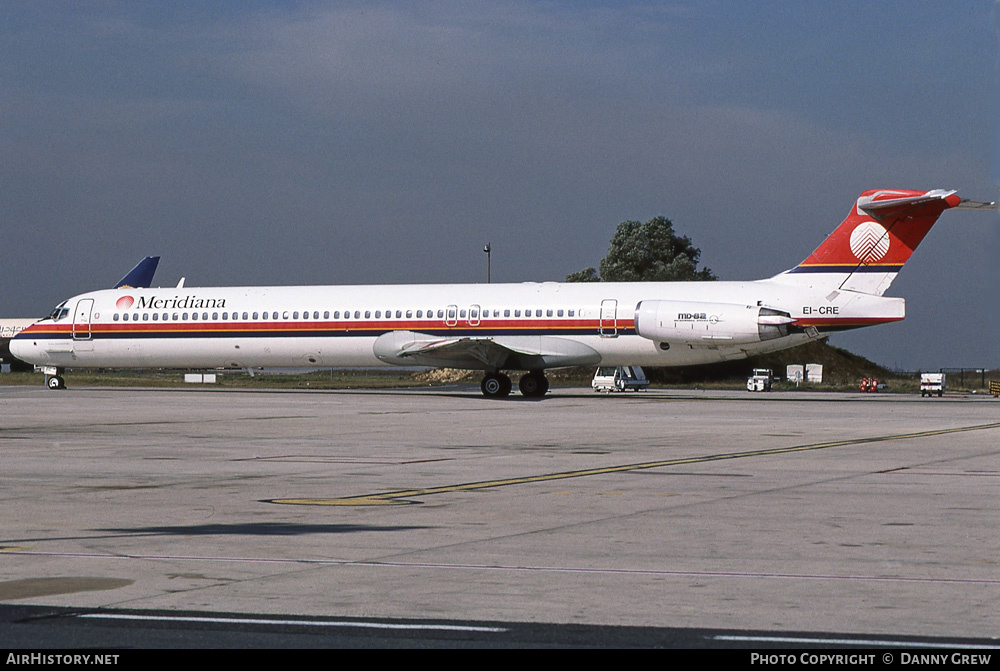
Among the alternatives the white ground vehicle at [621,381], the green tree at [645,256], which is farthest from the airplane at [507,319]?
the green tree at [645,256]

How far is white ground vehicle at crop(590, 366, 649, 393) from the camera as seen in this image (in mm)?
53594

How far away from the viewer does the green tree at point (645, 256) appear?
8644 centimetres

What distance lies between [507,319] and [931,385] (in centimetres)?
2271

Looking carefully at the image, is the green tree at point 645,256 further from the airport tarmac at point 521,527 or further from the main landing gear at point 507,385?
the airport tarmac at point 521,527

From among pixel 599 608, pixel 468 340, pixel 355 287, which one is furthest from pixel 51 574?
pixel 355 287

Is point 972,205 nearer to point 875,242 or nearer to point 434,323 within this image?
point 875,242

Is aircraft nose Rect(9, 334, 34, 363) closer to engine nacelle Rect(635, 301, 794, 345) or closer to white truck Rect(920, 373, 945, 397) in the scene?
engine nacelle Rect(635, 301, 794, 345)

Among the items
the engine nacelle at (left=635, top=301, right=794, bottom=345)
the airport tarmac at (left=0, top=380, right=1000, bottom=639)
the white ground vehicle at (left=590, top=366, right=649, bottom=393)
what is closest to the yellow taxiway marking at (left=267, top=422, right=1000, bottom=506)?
the airport tarmac at (left=0, top=380, right=1000, bottom=639)

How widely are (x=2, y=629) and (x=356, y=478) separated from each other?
8203 mm

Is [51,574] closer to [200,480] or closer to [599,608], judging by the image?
[599,608]

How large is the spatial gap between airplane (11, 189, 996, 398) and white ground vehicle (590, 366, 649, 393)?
43.4 feet

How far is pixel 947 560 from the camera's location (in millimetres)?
8453

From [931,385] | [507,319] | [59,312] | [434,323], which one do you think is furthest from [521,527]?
[931,385]

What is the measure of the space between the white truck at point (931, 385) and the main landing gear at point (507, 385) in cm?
1999
